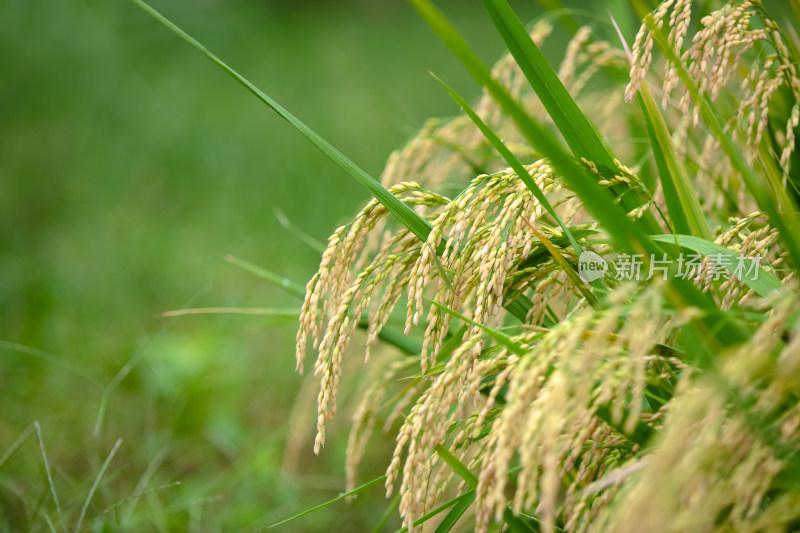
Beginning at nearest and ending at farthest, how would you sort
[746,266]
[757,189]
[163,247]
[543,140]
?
[543,140] < [746,266] < [757,189] < [163,247]

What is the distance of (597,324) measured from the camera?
0.93 m

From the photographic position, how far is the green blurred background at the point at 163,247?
1.91 meters

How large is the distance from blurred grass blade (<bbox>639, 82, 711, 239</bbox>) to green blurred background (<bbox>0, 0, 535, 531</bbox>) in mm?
948

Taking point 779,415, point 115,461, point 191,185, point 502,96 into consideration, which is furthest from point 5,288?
point 779,415

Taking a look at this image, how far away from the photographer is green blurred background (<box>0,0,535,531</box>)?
6.28ft

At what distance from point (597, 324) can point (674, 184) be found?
0.34 metres

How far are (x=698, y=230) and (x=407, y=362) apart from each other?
650 mm

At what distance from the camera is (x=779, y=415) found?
85 centimetres

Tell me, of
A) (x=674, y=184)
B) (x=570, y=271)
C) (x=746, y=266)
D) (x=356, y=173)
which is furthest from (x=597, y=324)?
(x=356, y=173)

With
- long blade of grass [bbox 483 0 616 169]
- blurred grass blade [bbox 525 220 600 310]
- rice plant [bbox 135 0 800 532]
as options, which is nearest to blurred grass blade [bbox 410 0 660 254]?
rice plant [bbox 135 0 800 532]

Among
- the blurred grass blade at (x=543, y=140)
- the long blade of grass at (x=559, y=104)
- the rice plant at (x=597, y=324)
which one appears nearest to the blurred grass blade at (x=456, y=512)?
the rice plant at (x=597, y=324)

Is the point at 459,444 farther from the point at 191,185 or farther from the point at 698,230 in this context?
the point at 191,185

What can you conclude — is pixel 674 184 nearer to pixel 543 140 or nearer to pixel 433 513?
pixel 543 140

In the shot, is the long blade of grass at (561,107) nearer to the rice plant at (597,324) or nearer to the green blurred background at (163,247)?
the rice plant at (597,324)
